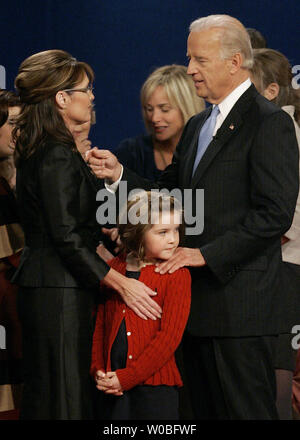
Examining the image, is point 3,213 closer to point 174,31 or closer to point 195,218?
point 195,218

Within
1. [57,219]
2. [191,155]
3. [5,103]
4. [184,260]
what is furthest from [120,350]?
[5,103]

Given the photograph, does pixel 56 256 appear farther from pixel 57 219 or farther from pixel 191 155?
pixel 191 155

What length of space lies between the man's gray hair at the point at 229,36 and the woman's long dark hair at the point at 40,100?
555 mm

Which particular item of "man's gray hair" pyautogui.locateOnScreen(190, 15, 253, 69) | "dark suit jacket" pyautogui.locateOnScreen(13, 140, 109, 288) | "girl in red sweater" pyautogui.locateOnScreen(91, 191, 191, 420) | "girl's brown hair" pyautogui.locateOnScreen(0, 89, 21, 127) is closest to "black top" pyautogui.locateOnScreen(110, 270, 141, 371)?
"girl in red sweater" pyautogui.locateOnScreen(91, 191, 191, 420)

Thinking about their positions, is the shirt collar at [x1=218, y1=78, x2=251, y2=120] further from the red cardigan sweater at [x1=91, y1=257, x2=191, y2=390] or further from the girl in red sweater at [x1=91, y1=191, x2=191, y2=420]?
the red cardigan sweater at [x1=91, y1=257, x2=191, y2=390]

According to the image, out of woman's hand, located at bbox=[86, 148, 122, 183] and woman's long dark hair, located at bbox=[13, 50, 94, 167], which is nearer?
woman's long dark hair, located at bbox=[13, 50, 94, 167]

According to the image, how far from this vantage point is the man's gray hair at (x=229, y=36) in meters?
3.23

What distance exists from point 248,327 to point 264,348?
10 cm

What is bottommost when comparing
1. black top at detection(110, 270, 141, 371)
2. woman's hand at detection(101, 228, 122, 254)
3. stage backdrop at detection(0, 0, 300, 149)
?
black top at detection(110, 270, 141, 371)

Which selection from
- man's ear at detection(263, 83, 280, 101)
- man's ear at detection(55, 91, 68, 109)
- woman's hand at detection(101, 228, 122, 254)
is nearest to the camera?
man's ear at detection(55, 91, 68, 109)

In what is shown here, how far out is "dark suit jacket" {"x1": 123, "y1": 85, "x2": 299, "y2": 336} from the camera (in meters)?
3.03

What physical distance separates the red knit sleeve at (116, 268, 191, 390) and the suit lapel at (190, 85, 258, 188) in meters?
0.39

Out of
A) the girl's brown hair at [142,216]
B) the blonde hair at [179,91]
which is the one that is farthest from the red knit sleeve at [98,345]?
the blonde hair at [179,91]

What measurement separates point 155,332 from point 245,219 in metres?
0.50
